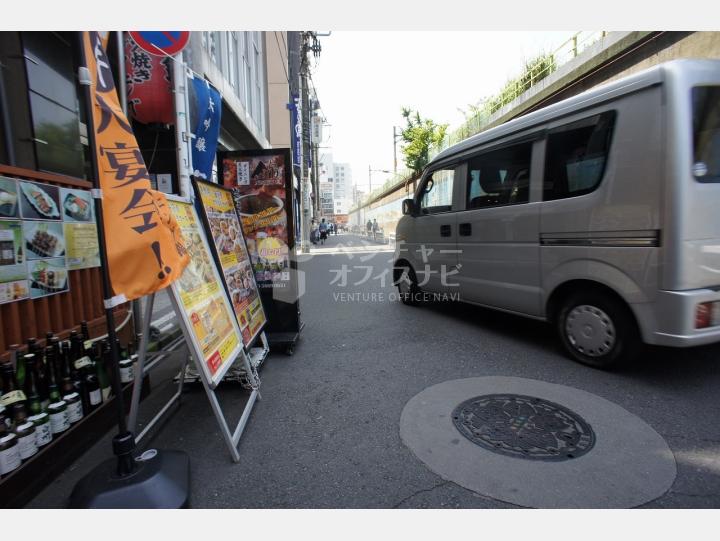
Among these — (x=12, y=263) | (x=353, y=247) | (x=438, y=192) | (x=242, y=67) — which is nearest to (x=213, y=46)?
(x=242, y=67)

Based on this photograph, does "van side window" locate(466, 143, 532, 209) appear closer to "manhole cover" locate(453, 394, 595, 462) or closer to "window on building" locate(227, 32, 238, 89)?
"manhole cover" locate(453, 394, 595, 462)

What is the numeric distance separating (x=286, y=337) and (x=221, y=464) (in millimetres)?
2095

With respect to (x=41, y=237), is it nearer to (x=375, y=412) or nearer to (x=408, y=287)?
(x=375, y=412)

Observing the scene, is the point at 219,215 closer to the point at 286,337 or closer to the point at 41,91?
the point at 286,337

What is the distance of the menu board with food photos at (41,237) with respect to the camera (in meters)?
2.46

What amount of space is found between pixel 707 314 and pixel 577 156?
66.2 inches

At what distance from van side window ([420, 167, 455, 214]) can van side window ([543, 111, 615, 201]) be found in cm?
164

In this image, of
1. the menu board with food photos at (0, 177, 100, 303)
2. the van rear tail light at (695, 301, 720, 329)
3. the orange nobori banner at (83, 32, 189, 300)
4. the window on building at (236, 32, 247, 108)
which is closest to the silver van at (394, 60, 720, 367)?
the van rear tail light at (695, 301, 720, 329)

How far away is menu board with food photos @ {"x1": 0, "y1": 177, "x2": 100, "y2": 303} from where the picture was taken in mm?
2465

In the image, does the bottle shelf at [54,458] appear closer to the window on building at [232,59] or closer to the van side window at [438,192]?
the van side window at [438,192]

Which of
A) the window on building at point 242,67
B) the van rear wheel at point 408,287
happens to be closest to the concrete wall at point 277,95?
the window on building at point 242,67

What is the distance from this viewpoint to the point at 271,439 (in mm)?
2654

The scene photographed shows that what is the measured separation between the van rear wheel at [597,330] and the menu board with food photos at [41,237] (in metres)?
4.44

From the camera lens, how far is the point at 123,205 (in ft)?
6.45
